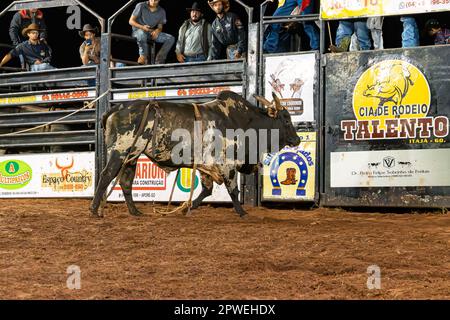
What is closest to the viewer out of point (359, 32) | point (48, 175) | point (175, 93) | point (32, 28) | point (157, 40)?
point (359, 32)

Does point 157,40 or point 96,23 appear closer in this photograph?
point 157,40

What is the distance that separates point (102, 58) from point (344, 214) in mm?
5367

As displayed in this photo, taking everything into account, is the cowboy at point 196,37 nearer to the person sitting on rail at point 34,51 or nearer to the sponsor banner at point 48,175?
the sponsor banner at point 48,175

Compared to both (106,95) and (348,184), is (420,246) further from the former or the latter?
(106,95)

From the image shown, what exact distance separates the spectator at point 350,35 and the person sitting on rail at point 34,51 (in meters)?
5.94

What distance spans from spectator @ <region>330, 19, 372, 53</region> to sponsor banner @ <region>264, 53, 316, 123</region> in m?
0.45

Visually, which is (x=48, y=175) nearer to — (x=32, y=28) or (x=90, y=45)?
(x=90, y=45)

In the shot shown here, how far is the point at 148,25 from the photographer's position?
1384 cm

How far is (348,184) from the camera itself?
11812 mm

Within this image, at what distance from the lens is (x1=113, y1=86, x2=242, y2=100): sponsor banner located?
12.9 meters

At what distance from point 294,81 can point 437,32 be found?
2222mm

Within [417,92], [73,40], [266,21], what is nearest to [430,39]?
[417,92]

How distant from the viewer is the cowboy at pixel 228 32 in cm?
1296

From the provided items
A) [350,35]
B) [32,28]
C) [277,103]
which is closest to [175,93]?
[277,103]
